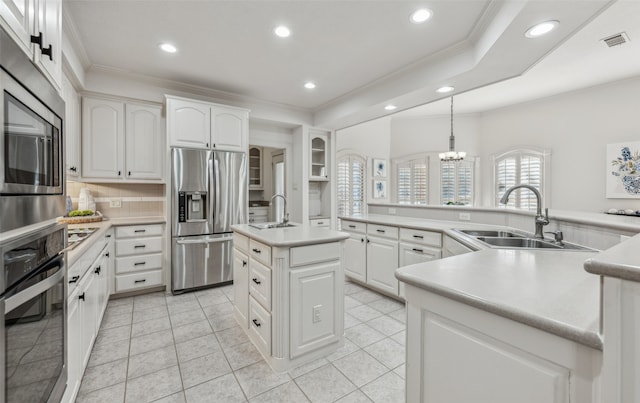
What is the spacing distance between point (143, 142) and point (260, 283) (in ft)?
8.38

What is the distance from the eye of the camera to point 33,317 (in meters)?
1.00

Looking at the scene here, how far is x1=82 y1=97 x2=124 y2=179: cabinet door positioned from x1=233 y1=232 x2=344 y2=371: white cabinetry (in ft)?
7.44

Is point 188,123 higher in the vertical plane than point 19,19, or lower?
higher

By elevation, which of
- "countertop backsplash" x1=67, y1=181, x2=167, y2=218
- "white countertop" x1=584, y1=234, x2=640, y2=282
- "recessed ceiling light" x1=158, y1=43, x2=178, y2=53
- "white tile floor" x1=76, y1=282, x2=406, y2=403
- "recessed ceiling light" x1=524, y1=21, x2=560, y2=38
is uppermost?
"recessed ceiling light" x1=158, y1=43, x2=178, y2=53

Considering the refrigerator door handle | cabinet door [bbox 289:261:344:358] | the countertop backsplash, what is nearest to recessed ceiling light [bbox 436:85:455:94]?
cabinet door [bbox 289:261:344:358]

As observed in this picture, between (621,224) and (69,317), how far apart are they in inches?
116

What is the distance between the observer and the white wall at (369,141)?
593 cm

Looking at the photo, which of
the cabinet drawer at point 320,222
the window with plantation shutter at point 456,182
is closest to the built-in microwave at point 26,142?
the cabinet drawer at point 320,222

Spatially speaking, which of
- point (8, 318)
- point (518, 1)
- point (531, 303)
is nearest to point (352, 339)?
point (531, 303)

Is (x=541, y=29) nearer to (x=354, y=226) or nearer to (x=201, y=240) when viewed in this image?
(x=354, y=226)

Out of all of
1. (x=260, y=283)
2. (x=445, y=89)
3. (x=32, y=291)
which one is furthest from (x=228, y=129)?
(x=32, y=291)

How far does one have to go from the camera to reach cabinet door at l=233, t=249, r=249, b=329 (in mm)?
2412

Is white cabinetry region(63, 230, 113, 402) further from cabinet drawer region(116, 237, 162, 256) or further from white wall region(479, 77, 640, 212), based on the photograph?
white wall region(479, 77, 640, 212)

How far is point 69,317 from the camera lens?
1.47 m
